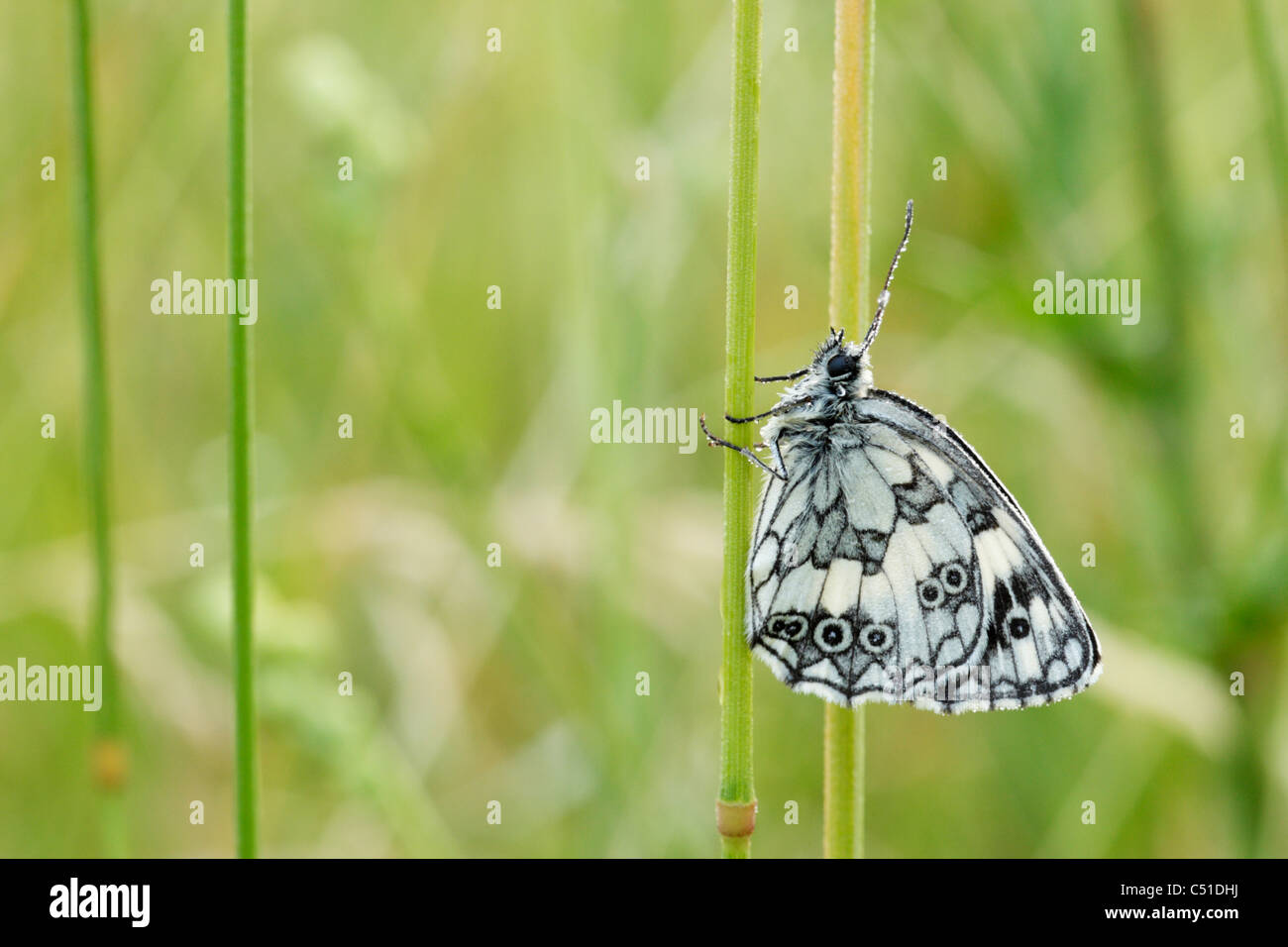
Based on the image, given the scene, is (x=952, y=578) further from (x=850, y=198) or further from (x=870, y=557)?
(x=850, y=198)

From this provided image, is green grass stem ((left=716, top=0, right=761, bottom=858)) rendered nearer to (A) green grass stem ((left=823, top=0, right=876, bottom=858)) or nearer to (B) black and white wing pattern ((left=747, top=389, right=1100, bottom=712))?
(A) green grass stem ((left=823, top=0, right=876, bottom=858))

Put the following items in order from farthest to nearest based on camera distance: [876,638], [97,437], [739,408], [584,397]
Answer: [584,397] → [876,638] → [97,437] → [739,408]

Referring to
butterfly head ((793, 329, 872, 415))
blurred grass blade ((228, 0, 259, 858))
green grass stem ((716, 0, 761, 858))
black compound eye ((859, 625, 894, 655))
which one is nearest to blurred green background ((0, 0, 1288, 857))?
butterfly head ((793, 329, 872, 415))

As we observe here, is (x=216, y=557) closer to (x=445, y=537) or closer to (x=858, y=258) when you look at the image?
(x=445, y=537)

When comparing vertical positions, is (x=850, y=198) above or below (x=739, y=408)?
above

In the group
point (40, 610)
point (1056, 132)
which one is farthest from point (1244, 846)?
point (40, 610)

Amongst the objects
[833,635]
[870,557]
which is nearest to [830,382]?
[870,557]

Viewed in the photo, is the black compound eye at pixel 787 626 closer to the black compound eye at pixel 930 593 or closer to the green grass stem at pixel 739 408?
the black compound eye at pixel 930 593
